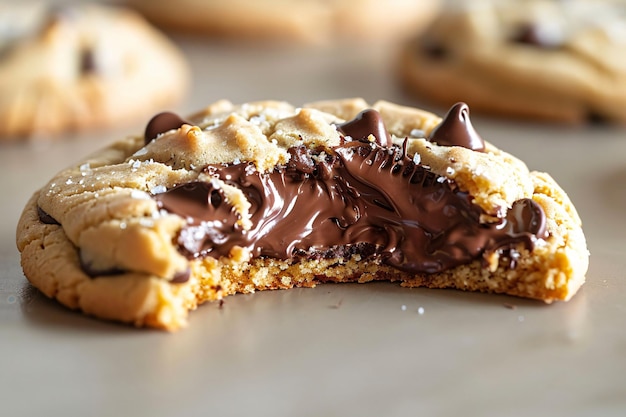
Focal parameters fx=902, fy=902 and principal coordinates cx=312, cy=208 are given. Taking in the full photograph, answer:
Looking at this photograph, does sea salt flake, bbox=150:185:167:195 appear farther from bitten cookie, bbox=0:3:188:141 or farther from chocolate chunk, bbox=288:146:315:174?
bitten cookie, bbox=0:3:188:141

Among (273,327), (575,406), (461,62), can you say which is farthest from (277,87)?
(575,406)

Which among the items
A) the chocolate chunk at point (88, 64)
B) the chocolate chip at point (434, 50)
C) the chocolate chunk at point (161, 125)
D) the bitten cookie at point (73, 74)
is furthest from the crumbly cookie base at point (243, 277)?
the chocolate chip at point (434, 50)

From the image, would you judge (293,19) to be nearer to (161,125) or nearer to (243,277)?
(161,125)

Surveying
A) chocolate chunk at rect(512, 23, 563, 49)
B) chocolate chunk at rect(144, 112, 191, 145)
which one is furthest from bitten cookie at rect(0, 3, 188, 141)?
chocolate chunk at rect(512, 23, 563, 49)

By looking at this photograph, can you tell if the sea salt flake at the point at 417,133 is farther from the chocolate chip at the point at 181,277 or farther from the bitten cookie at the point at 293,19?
the bitten cookie at the point at 293,19

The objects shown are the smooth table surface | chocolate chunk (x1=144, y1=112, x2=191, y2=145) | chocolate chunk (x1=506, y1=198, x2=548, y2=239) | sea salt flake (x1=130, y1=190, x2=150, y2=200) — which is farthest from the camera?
chocolate chunk (x1=144, y1=112, x2=191, y2=145)

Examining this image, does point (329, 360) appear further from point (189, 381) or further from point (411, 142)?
point (411, 142)

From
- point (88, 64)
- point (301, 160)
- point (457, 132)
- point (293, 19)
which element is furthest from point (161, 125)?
point (293, 19)
